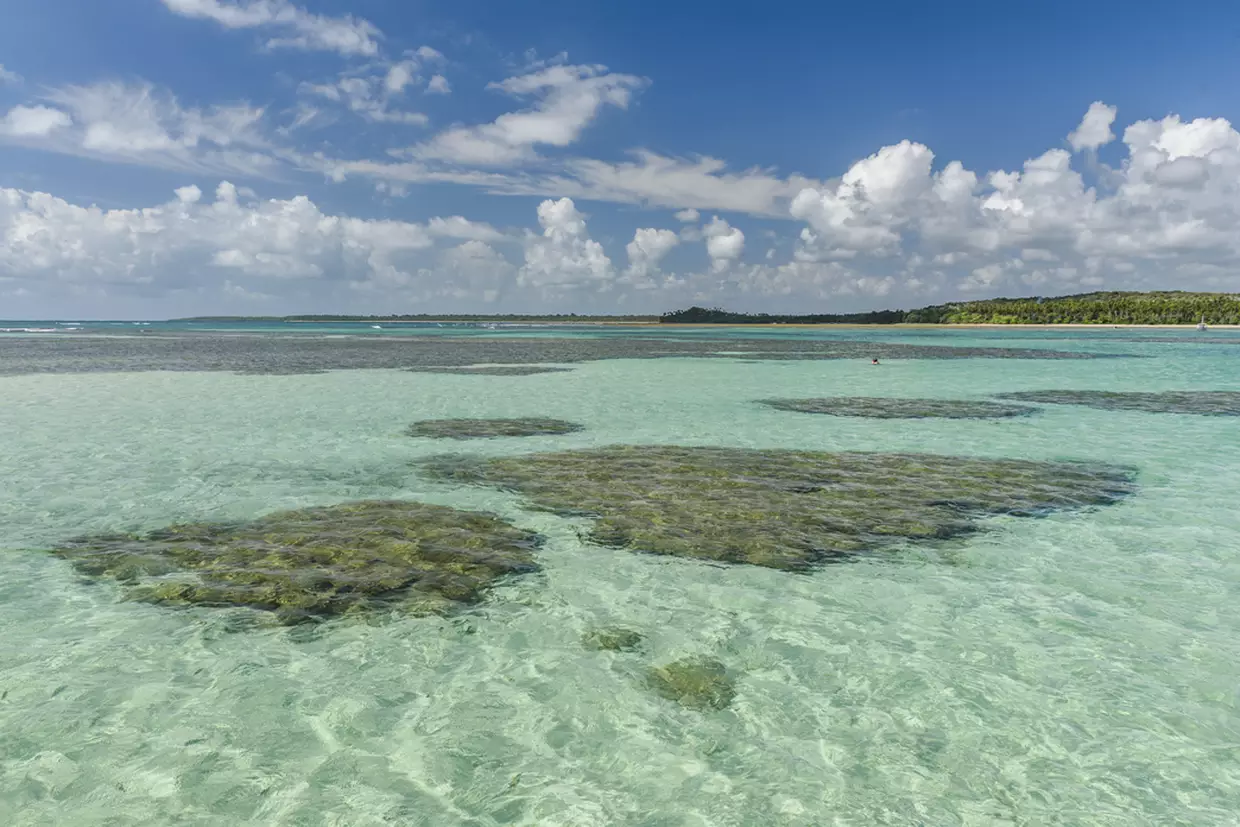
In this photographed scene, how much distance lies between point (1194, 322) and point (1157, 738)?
20741cm

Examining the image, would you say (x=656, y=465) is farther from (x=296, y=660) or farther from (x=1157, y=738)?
(x=1157, y=738)

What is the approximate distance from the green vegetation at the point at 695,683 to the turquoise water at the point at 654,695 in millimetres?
165

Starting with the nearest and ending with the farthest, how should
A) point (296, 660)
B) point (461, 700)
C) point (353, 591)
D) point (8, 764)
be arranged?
point (8, 764) < point (461, 700) < point (296, 660) < point (353, 591)

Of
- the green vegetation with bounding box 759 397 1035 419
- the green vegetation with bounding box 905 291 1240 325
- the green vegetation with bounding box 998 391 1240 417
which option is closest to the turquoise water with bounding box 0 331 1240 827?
the green vegetation with bounding box 759 397 1035 419

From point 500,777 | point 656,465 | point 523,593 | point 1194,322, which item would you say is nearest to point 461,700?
point 500,777

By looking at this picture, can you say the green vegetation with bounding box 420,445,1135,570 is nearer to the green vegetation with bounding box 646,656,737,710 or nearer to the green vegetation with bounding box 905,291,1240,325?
the green vegetation with bounding box 646,656,737,710

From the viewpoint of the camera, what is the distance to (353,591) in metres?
9.17

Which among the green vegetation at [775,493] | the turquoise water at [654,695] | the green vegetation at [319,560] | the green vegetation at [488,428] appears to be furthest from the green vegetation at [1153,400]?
the green vegetation at [319,560]

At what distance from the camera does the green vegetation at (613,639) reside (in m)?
7.97

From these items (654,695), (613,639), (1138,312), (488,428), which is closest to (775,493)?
(613,639)

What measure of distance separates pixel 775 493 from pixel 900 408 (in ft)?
50.4

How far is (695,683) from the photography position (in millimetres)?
7176

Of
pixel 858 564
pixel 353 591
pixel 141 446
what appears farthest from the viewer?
pixel 141 446

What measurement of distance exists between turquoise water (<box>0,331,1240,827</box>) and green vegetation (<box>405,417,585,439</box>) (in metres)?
7.49
